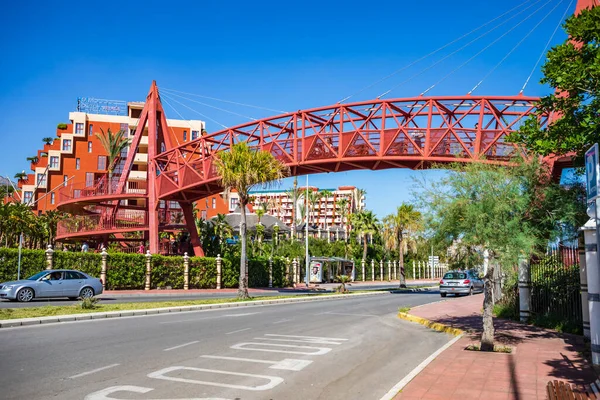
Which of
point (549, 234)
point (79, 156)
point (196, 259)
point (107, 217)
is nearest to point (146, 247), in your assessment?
point (107, 217)

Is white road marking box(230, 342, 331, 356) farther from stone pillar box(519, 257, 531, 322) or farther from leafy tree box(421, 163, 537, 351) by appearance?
stone pillar box(519, 257, 531, 322)

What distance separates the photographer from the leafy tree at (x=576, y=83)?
10836 mm

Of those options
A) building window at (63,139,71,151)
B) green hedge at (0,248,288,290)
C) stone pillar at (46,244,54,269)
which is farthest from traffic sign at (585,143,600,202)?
building window at (63,139,71,151)

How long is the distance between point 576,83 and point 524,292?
825 cm

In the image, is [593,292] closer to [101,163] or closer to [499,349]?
[499,349]

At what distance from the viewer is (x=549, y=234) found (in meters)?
12.7

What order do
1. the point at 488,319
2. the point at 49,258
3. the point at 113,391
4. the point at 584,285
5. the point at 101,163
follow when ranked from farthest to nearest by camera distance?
the point at 101,163
the point at 49,258
the point at 584,285
the point at 488,319
the point at 113,391

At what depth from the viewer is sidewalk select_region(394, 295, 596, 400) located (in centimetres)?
759

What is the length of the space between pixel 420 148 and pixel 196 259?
19622 mm

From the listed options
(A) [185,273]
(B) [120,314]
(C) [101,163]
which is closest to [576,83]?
(B) [120,314]

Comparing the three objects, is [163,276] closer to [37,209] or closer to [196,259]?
[196,259]

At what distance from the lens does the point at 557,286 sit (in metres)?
15.8

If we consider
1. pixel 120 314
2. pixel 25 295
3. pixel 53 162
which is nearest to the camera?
pixel 120 314

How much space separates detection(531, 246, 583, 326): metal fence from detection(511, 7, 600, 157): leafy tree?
3.57m
